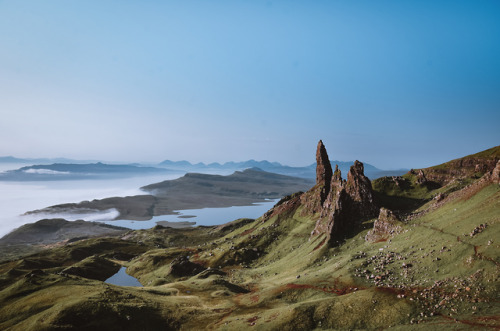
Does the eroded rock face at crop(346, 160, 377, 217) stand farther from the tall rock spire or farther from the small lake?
the small lake

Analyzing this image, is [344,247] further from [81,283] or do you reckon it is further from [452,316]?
[81,283]

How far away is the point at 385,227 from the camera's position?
87500 millimetres

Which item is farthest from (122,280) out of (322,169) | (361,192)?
(361,192)

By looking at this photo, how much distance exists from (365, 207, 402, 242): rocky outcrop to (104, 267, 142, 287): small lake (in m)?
108

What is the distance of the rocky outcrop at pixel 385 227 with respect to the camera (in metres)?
84.1

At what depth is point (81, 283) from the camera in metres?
88.8

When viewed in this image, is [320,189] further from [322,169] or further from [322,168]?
[322,168]

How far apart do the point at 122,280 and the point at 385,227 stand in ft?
422

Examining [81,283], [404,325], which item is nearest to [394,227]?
[404,325]

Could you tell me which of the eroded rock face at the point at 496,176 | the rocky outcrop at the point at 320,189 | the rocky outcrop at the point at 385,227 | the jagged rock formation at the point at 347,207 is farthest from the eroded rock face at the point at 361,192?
the eroded rock face at the point at 496,176

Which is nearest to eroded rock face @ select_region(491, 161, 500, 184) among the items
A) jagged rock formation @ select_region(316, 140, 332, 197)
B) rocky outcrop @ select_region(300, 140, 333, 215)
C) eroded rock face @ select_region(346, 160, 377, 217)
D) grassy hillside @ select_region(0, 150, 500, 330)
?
grassy hillside @ select_region(0, 150, 500, 330)

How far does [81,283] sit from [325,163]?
125090mm

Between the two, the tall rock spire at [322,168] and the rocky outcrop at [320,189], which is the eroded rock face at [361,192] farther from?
the tall rock spire at [322,168]

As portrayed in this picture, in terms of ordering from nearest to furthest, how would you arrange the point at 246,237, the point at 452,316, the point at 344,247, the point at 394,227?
the point at 452,316
the point at 394,227
the point at 344,247
the point at 246,237
